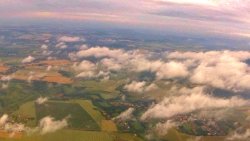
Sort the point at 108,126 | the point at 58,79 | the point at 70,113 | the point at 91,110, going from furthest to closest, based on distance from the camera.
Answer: the point at 58,79 < the point at 91,110 < the point at 70,113 < the point at 108,126

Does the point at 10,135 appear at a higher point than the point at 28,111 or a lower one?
higher

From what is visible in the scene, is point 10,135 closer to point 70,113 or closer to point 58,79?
point 70,113

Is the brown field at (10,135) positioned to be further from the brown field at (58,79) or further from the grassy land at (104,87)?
the brown field at (58,79)

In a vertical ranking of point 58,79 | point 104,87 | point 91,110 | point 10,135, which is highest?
point 10,135

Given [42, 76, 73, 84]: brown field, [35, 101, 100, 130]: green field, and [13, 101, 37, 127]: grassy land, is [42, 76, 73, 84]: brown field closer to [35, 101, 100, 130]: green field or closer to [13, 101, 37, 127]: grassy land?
[35, 101, 100, 130]: green field

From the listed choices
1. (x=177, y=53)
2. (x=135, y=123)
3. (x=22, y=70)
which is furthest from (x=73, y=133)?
(x=177, y=53)

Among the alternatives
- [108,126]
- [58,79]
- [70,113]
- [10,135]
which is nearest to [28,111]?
[70,113]

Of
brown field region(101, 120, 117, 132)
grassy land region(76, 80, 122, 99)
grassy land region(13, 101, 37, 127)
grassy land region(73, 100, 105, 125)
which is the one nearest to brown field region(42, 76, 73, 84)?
grassy land region(76, 80, 122, 99)
